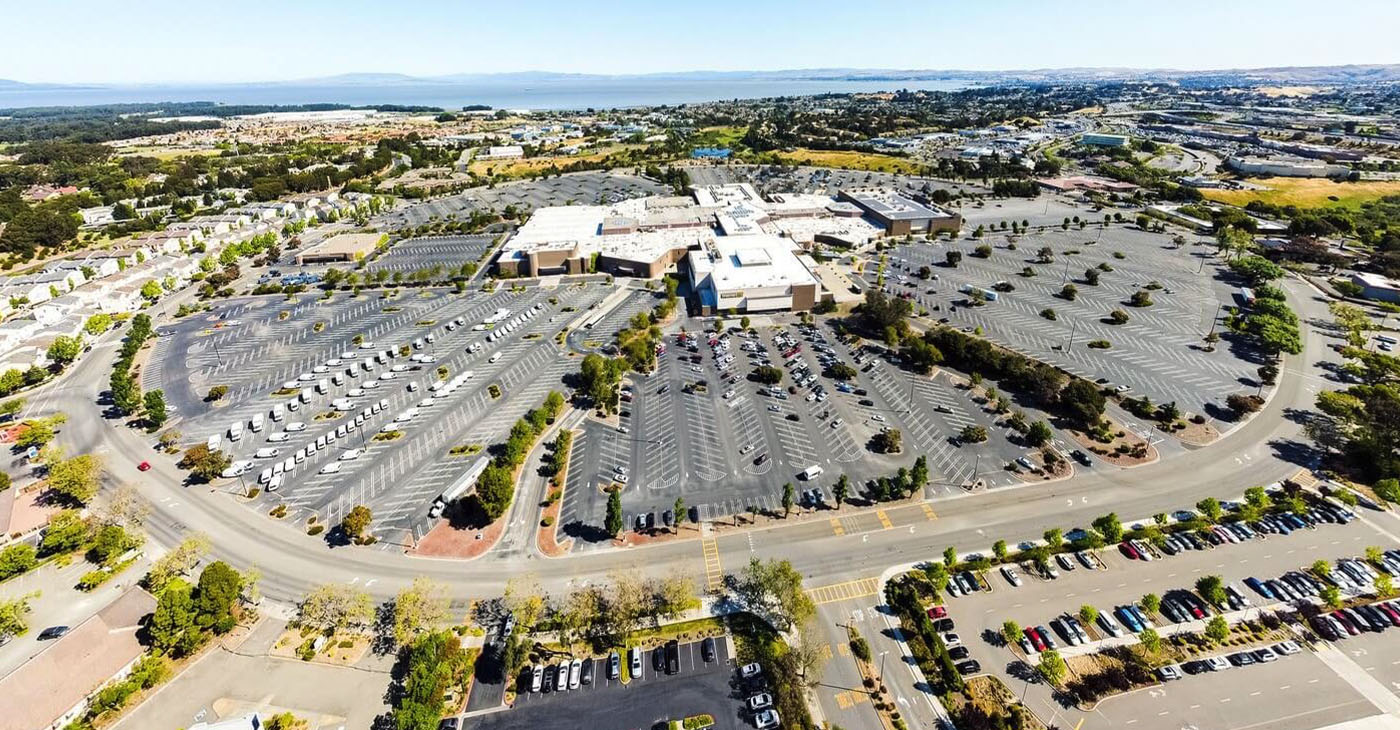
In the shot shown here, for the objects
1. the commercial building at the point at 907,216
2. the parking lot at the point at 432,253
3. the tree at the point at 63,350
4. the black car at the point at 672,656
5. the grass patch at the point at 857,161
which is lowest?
the black car at the point at 672,656

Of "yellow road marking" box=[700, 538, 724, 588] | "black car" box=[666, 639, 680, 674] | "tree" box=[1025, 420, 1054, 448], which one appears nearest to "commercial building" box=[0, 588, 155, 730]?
"black car" box=[666, 639, 680, 674]

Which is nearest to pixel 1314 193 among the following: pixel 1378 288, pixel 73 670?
pixel 1378 288

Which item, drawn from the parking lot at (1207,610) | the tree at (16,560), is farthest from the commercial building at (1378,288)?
the tree at (16,560)

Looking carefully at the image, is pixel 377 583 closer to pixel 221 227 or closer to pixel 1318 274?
pixel 221 227

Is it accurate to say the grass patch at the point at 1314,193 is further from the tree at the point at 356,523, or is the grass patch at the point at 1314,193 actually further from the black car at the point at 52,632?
the black car at the point at 52,632

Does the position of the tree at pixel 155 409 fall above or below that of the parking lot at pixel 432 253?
below

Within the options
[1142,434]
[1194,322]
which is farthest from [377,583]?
[1194,322]

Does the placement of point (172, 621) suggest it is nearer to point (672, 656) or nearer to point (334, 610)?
point (334, 610)
